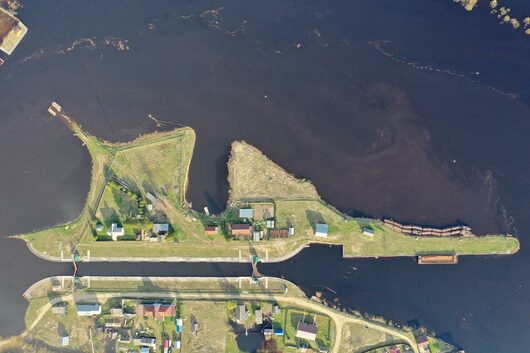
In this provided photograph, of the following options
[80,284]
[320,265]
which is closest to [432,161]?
[320,265]

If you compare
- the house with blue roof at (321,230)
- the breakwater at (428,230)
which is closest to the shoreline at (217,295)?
the house with blue roof at (321,230)

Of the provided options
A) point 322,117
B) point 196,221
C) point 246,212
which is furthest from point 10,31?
point 322,117

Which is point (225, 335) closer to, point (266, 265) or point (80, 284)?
point (266, 265)

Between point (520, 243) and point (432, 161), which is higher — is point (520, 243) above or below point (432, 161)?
below

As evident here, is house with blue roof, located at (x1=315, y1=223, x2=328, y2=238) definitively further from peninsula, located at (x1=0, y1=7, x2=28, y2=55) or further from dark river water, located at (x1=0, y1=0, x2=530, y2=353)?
peninsula, located at (x1=0, y1=7, x2=28, y2=55)

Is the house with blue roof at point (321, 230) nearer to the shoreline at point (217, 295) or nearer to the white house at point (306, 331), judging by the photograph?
the shoreline at point (217, 295)
